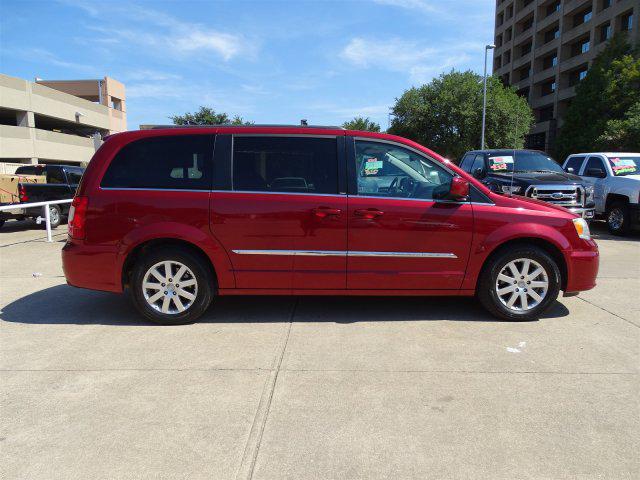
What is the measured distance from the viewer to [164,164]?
184 inches

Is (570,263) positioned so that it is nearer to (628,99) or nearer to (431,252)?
(431,252)

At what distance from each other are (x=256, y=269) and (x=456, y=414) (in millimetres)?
2355

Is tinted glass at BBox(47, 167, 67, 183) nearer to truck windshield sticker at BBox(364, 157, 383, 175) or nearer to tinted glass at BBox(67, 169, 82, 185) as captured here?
tinted glass at BBox(67, 169, 82, 185)

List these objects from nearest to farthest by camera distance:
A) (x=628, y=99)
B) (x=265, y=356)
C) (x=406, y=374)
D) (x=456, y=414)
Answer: (x=456, y=414) < (x=406, y=374) < (x=265, y=356) < (x=628, y=99)

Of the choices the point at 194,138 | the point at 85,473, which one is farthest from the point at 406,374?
the point at 194,138

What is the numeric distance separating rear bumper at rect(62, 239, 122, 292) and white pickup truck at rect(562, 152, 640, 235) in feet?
33.9

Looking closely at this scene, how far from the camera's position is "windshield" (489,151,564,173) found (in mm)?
10562

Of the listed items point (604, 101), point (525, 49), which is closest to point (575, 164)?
point (604, 101)

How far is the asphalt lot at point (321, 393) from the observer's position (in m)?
2.58

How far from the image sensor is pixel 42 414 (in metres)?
3.05

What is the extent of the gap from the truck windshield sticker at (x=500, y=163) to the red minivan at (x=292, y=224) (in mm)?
6269

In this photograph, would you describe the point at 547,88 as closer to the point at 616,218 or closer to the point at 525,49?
the point at 525,49

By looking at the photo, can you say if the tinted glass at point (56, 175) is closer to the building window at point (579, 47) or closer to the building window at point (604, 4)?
the building window at point (604, 4)

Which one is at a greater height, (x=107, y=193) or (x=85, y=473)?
(x=107, y=193)
